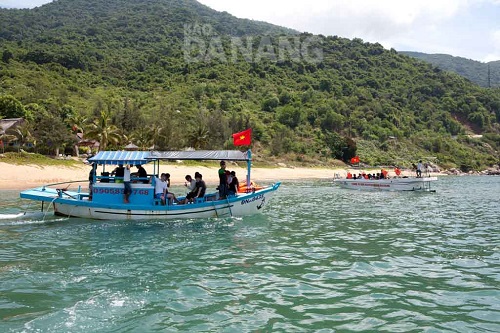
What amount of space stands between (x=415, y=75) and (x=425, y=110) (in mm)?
30650

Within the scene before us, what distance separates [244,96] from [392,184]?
82.2 m

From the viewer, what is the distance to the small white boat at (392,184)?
136 ft

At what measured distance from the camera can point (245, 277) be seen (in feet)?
34.6

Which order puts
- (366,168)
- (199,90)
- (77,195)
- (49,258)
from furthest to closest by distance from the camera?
(199,90) < (366,168) < (77,195) < (49,258)

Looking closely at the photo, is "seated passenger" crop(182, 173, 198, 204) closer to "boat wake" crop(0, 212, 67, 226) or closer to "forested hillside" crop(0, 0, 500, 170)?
"boat wake" crop(0, 212, 67, 226)

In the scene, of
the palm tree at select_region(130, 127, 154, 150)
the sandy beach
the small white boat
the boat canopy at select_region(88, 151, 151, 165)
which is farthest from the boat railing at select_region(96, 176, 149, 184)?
→ the palm tree at select_region(130, 127, 154, 150)

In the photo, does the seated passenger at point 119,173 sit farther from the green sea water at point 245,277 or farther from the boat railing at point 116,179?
the green sea water at point 245,277

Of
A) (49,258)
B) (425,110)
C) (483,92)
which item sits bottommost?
(49,258)

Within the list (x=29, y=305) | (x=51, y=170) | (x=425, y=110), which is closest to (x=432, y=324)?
(x=29, y=305)

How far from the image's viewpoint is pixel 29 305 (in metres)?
8.45

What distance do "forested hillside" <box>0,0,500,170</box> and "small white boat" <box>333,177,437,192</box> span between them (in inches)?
1193

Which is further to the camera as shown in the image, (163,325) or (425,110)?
(425,110)

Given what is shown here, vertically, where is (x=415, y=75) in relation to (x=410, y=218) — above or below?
above

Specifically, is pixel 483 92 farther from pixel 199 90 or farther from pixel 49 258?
pixel 49 258
